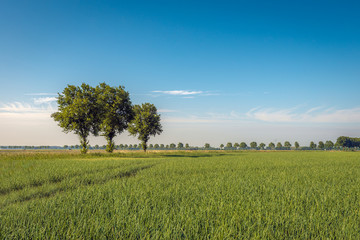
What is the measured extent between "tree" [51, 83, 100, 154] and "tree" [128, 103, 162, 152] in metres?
15.4

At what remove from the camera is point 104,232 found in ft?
12.7

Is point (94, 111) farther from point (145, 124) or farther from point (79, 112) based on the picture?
point (145, 124)

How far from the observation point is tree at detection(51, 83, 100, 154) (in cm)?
4112

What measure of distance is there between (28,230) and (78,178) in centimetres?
878

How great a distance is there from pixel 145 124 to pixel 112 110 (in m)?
16.1

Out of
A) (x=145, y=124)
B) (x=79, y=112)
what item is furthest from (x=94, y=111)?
(x=145, y=124)

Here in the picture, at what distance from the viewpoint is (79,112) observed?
4147 centimetres

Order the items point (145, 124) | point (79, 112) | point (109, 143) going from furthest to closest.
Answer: point (145, 124) → point (109, 143) → point (79, 112)

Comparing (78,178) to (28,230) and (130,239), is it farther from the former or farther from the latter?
(130,239)

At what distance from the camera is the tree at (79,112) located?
1619 inches

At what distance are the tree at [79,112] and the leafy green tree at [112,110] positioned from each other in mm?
1313

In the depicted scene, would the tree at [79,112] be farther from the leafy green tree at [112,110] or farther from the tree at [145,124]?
the tree at [145,124]

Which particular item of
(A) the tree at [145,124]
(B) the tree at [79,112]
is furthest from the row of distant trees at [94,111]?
(A) the tree at [145,124]

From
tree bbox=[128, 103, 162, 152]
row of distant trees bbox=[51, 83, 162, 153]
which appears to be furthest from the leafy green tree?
tree bbox=[128, 103, 162, 152]
